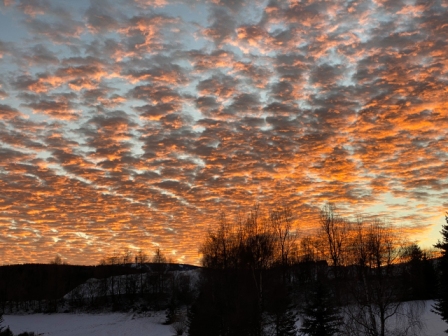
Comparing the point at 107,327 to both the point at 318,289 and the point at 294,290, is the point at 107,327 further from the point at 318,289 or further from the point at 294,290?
the point at 318,289

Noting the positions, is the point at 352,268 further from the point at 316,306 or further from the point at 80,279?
the point at 80,279

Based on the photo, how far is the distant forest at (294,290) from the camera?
3500 cm

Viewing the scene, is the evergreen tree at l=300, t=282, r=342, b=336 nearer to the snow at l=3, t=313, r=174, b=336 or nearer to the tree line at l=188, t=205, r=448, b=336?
the tree line at l=188, t=205, r=448, b=336

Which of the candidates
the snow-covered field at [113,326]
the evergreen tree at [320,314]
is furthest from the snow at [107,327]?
the evergreen tree at [320,314]

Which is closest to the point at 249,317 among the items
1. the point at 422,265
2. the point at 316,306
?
the point at 316,306

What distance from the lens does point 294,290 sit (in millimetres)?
71375

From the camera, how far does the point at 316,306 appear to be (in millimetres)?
33875

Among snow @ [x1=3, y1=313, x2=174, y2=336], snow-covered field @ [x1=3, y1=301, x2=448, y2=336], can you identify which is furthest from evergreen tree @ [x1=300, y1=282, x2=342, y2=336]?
snow @ [x1=3, y1=313, x2=174, y2=336]

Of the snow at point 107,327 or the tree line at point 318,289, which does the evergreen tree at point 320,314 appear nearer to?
the tree line at point 318,289

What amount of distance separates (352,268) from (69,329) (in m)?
46.7

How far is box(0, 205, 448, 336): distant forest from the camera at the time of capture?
35000mm

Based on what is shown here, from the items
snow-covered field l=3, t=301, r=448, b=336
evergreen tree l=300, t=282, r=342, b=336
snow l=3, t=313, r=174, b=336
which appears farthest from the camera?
snow l=3, t=313, r=174, b=336

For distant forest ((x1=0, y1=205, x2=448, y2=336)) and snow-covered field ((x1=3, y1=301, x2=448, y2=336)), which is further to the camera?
snow-covered field ((x1=3, y1=301, x2=448, y2=336))

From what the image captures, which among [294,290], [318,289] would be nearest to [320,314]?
[318,289]
